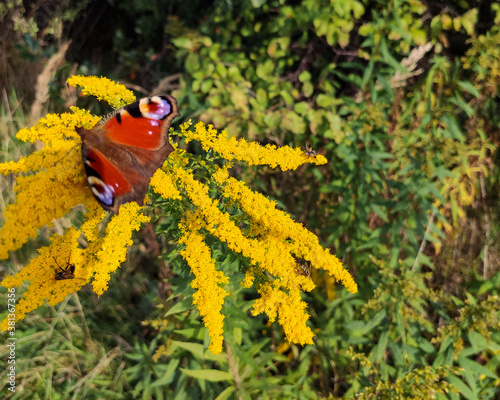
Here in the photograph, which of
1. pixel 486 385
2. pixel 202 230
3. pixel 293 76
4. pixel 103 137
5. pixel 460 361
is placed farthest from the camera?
pixel 293 76

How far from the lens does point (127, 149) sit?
2.23 m

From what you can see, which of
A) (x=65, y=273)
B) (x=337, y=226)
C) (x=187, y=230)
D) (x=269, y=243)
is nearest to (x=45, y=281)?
(x=65, y=273)

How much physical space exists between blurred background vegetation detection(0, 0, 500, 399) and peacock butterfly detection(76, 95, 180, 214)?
0.66 m

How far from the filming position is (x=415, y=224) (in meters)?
3.56

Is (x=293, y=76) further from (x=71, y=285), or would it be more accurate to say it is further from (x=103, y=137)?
(x=71, y=285)

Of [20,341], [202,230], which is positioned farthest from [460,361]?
[20,341]

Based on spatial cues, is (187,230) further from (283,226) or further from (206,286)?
(283,226)

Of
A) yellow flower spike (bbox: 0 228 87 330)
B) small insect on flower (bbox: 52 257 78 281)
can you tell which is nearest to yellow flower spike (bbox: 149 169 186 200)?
yellow flower spike (bbox: 0 228 87 330)

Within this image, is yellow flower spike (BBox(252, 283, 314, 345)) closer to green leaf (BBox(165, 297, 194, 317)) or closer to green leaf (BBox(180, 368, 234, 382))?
green leaf (BBox(165, 297, 194, 317))

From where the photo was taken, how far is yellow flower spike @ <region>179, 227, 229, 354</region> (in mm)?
2064

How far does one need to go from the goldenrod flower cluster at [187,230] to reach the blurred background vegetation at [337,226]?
379 millimetres

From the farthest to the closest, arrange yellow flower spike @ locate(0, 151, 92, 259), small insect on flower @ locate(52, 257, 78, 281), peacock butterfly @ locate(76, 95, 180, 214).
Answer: small insect on flower @ locate(52, 257, 78, 281) → peacock butterfly @ locate(76, 95, 180, 214) → yellow flower spike @ locate(0, 151, 92, 259)

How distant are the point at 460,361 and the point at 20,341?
13.5 feet

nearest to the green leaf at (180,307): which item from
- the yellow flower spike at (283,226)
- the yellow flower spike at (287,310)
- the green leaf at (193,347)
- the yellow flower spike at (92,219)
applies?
the green leaf at (193,347)
